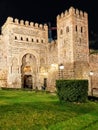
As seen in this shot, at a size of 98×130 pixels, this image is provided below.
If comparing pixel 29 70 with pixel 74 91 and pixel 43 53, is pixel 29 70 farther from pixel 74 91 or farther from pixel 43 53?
pixel 74 91

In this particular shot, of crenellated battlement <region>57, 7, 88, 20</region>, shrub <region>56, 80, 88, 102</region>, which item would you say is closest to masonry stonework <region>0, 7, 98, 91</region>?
crenellated battlement <region>57, 7, 88, 20</region>

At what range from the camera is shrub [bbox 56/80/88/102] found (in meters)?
15.4

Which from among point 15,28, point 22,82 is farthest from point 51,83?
point 15,28

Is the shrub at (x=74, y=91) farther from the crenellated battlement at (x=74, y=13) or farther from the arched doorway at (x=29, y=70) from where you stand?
the arched doorway at (x=29, y=70)

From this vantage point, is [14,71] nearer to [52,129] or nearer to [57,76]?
[57,76]

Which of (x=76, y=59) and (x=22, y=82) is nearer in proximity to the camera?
(x=76, y=59)

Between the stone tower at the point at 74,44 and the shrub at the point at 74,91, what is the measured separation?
46.1 feet

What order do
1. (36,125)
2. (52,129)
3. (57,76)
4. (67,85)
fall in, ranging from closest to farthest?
(52,129)
(36,125)
(67,85)
(57,76)

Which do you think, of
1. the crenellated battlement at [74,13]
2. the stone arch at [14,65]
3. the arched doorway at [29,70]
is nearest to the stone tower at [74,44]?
the crenellated battlement at [74,13]

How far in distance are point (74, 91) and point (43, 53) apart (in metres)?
21.2

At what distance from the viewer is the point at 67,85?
1565 cm

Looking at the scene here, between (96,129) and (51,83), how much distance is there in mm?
A: 26203

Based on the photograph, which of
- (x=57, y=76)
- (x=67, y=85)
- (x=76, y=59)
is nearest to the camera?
(x=67, y=85)

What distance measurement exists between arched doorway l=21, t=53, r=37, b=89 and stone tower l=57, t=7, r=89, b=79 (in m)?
5.16
